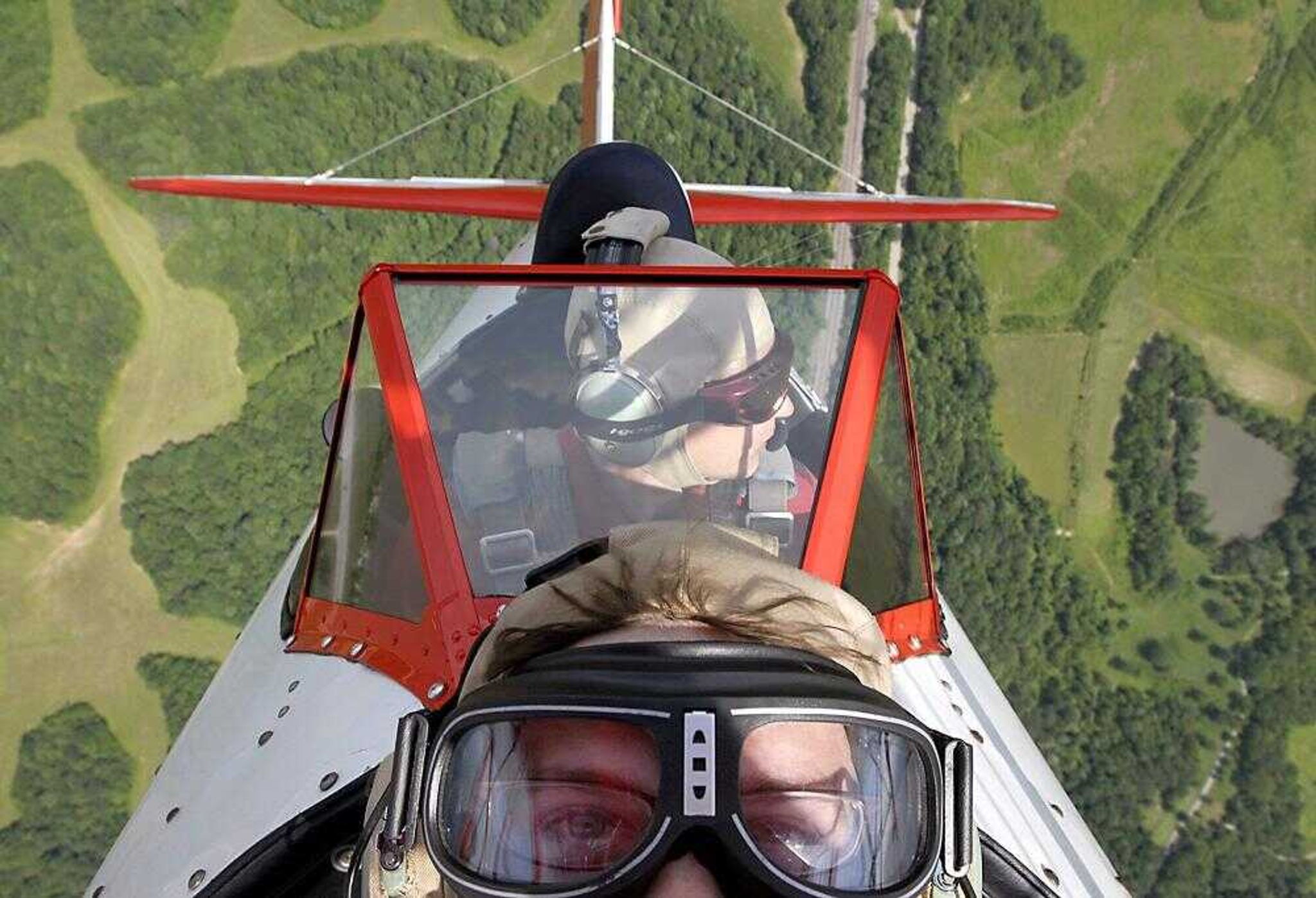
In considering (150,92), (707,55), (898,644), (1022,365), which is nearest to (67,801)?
(150,92)

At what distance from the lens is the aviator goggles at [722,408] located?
10.0 ft

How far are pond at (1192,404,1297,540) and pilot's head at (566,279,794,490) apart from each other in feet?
82.2

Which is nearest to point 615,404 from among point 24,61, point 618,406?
point 618,406

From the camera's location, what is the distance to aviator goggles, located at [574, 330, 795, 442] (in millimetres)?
3062

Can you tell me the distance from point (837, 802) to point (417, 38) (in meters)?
22.2

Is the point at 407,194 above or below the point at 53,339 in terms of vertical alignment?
above

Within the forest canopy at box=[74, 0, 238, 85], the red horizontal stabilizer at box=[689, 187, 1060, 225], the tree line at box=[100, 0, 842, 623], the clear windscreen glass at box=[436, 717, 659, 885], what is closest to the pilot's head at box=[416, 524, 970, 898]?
the clear windscreen glass at box=[436, 717, 659, 885]

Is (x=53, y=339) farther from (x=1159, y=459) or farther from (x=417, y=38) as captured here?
(x=1159, y=459)

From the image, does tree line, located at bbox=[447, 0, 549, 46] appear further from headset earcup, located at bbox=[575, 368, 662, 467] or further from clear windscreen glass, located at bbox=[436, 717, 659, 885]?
clear windscreen glass, located at bbox=[436, 717, 659, 885]

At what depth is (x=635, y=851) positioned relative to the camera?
1.58 meters

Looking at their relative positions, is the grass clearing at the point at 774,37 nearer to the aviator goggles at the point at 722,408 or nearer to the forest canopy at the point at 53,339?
the forest canopy at the point at 53,339

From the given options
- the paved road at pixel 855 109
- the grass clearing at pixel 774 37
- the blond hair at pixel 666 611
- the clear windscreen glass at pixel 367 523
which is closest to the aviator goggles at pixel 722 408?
the clear windscreen glass at pixel 367 523

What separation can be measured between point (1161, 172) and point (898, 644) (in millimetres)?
26175

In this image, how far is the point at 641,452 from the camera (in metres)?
3.02
